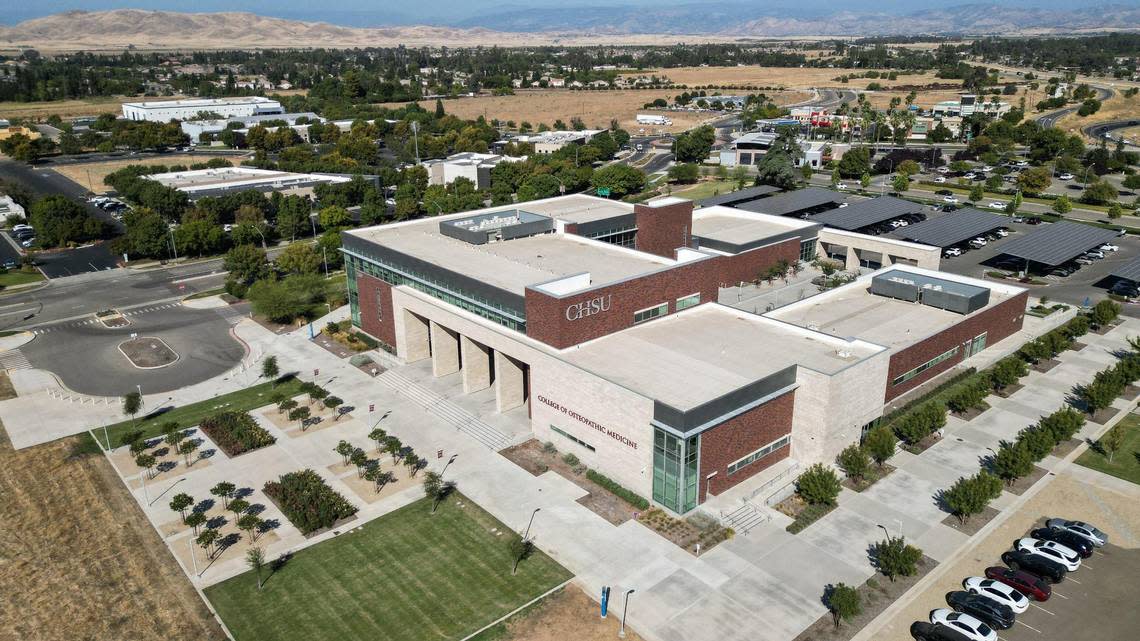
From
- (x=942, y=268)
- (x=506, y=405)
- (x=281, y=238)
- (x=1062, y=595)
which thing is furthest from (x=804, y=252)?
(x=281, y=238)

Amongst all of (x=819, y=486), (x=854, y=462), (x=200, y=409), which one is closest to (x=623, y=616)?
(x=819, y=486)

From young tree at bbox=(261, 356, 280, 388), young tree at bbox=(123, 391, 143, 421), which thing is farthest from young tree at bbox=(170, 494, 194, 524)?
young tree at bbox=(261, 356, 280, 388)

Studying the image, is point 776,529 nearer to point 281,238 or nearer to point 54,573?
point 54,573

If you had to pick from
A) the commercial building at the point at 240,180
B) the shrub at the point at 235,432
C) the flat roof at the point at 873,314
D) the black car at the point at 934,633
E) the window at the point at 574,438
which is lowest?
the black car at the point at 934,633

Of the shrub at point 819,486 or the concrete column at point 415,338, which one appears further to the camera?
the concrete column at point 415,338

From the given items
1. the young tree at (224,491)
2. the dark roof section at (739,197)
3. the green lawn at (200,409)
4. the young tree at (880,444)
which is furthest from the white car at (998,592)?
the dark roof section at (739,197)

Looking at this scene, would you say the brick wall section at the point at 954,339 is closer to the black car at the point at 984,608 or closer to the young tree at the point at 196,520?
the black car at the point at 984,608
